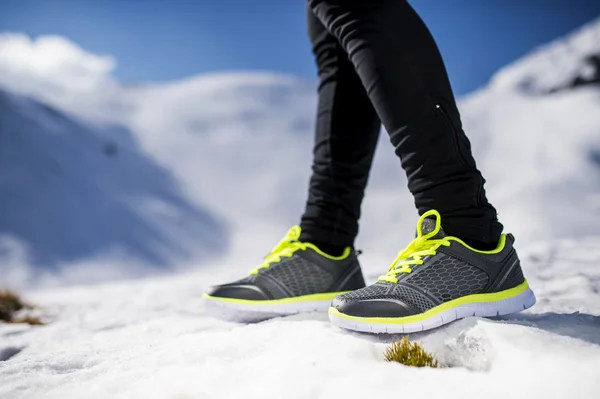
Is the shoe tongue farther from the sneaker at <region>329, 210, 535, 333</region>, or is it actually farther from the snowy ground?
the snowy ground

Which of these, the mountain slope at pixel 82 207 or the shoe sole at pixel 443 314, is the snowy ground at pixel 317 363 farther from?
the mountain slope at pixel 82 207

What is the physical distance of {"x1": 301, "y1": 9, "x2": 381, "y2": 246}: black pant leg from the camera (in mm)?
1665

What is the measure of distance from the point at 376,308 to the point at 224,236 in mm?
9415

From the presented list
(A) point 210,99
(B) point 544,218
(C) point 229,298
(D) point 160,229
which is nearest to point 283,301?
(C) point 229,298

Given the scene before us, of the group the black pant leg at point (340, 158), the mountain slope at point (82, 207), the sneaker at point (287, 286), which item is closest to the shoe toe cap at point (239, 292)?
the sneaker at point (287, 286)

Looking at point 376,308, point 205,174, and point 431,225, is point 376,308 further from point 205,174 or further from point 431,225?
point 205,174

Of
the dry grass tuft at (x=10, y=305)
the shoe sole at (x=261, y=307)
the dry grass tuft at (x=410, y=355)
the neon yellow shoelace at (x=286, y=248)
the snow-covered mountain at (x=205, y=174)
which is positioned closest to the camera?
the dry grass tuft at (x=410, y=355)

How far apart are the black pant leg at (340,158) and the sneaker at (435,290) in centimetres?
40

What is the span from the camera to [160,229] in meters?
9.81

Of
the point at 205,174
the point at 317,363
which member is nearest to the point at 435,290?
the point at 317,363

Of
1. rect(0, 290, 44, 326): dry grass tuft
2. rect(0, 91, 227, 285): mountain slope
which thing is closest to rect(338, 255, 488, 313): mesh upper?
rect(0, 290, 44, 326): dry grass tuft

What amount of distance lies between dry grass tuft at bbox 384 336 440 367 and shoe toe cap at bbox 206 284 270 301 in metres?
0.62

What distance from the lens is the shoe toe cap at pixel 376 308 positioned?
3.80 ft

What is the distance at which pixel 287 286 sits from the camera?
1589 mm
